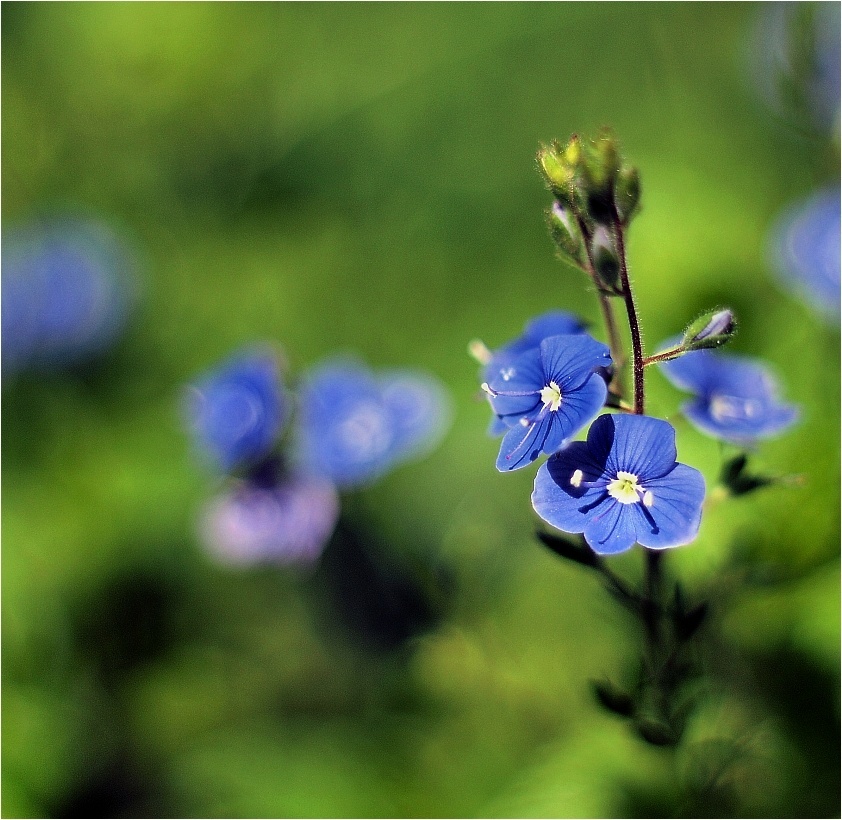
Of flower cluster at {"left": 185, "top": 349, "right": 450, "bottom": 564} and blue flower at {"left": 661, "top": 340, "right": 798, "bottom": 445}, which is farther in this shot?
flower cluster at {"left": 185, "top": 349, "right": 450, "bottom": 564}

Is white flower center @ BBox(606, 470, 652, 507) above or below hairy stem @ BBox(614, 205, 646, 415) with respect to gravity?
below

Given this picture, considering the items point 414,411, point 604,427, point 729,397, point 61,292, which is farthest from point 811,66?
point 61,292

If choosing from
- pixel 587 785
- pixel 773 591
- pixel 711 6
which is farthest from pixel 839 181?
pixel 587 785

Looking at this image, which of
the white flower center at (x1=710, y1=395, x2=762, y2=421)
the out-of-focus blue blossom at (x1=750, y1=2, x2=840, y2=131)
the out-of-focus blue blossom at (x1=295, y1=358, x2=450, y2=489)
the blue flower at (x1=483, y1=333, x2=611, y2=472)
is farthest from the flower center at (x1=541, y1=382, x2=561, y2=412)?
the out-of-focus blue blossom at (x1=750, y1=2, x2=840, y2=131)

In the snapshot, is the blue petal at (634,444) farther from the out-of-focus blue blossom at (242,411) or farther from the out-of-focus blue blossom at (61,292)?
the out-of-focus blue blossom at (61,292)

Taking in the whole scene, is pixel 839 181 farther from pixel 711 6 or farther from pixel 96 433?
pixel 96 433

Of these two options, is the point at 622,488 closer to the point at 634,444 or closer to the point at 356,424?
the point at 634,444

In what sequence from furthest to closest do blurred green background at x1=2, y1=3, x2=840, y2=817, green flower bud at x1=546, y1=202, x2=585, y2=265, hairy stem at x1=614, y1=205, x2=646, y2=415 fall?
blurred green background at x1=2, y1=3, x2=840, y2=817
green flower bud at x1=546, y1=202, x2=585, y2=265
hairy stem at x1=614, y1=205, x2=646, y2=415

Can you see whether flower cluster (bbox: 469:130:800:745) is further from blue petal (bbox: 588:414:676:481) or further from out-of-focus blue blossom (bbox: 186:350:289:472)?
out-of-focus blue blossom (bbox: 186:350:289:472)
